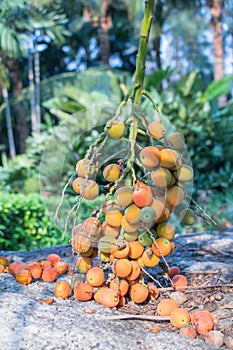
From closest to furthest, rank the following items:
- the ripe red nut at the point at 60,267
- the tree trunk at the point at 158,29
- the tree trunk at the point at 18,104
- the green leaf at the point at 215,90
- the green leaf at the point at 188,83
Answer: the ripe red nut at the point at 60,267
the green leaf at the point at 188,83
the green leaf at the point at 215,90
the tree trunk at the point at 18,104
the tree trunk at the point at 158,29

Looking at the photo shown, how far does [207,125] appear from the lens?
7.16 metres

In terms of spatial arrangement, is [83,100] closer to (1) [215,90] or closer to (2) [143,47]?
(1) [215,90]

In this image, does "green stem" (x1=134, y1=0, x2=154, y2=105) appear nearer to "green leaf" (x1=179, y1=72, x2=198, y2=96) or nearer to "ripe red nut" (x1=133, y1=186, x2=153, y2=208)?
"ripe red nut" (x1=133, y1=186, x2=153, y2=208)

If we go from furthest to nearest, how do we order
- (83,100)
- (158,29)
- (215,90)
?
1. (158,29)
2. (215,90)
3. (83,100)

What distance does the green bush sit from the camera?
165 inches

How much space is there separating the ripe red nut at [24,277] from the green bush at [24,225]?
6.23 ft

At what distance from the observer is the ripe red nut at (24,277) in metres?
2.29

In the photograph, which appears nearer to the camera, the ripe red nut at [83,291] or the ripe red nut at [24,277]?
the ripe red nut at [83,291]

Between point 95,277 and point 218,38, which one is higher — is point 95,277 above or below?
below

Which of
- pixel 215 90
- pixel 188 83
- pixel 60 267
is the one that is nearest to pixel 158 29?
pixel 215 90

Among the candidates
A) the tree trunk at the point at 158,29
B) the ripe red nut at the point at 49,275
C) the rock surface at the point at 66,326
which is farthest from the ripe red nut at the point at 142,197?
the tree trunk at the point at 158,29

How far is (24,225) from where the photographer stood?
4348 millimetres

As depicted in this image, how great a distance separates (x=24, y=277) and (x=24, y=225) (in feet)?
6.91

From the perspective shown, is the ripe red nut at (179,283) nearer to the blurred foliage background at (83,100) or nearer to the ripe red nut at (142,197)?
the ripe red nut at (142,197)
